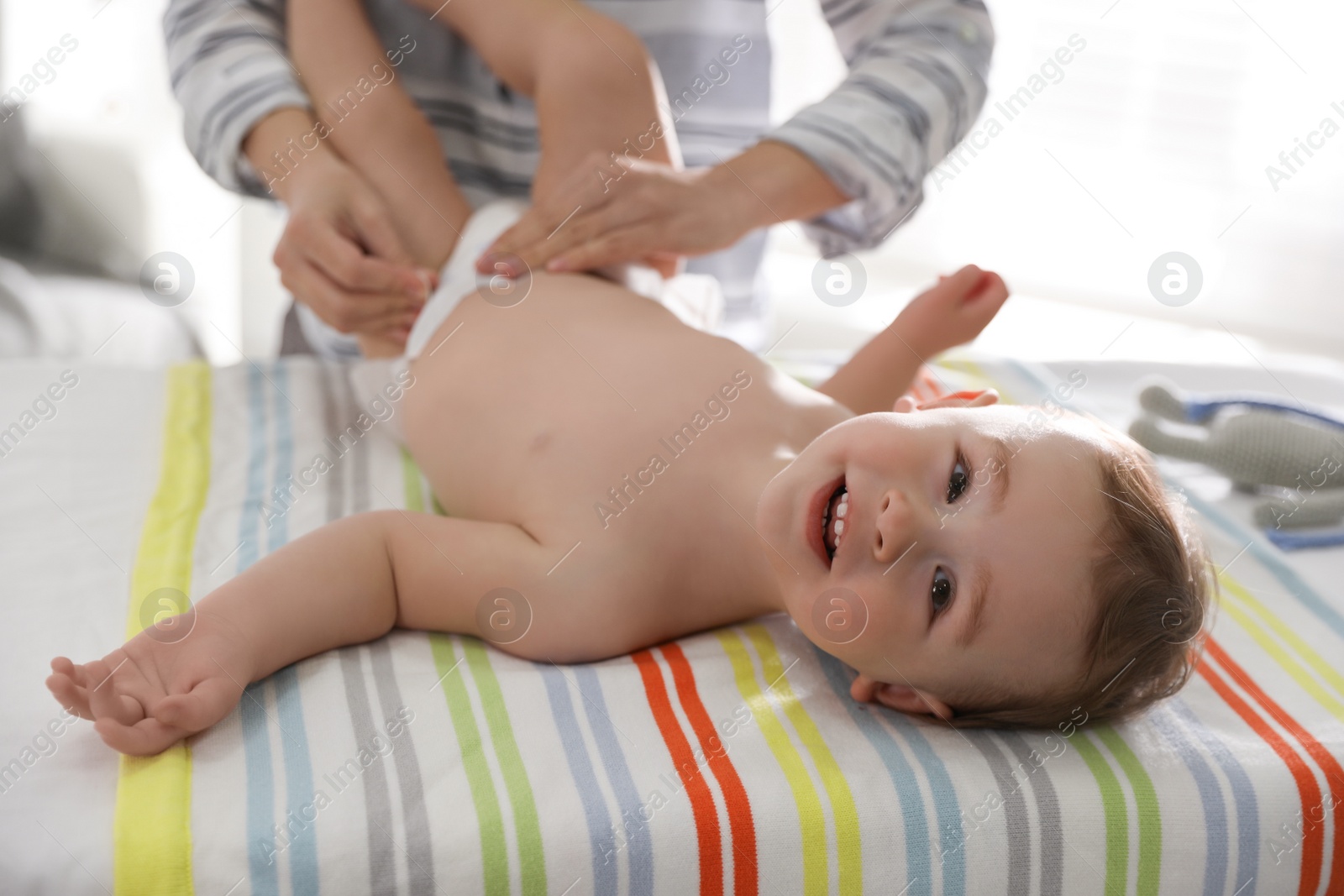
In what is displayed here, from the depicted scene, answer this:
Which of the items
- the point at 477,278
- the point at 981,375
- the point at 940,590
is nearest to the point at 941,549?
the point at 940,590

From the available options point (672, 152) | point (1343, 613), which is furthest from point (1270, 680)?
point (672, 152)

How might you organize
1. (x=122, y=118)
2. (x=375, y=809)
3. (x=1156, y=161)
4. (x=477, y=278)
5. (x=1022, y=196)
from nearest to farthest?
(x=375, y=809), (x=477, y=278), (x=1156, y=161), (x=1022, y=196), (x=122, y=118)

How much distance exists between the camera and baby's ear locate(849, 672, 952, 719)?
2.90 ft

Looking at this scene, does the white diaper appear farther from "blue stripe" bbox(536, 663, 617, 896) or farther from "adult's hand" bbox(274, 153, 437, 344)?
"blue stripe" bbox(536, 663, 617, 896)

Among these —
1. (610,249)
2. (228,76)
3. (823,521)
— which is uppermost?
(228,76)

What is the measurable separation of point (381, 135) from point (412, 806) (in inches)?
30.4

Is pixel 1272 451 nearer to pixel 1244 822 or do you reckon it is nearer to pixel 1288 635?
pixel 1288 635

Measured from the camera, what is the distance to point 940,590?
0.88m

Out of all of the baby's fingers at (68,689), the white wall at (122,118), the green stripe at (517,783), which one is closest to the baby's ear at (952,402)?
the green stripe at (517,783)

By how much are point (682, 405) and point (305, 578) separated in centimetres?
37

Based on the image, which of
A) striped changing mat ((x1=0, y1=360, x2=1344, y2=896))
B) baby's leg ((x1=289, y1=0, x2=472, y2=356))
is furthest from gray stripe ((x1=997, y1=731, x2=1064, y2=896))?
baby's leg ((x1=289, y1=0, x2=472, y2=356))

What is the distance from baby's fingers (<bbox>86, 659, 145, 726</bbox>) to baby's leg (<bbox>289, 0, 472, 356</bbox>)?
0.57 m

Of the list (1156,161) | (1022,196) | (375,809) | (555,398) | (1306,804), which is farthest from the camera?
(1022,196)

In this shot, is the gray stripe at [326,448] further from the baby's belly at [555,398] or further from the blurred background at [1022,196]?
the blurred background at [1022,196]
